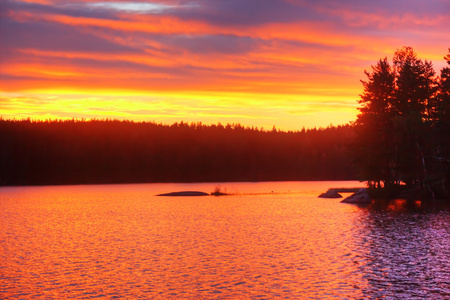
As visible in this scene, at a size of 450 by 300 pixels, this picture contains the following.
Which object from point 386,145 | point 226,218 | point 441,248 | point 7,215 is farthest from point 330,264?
point 386,145

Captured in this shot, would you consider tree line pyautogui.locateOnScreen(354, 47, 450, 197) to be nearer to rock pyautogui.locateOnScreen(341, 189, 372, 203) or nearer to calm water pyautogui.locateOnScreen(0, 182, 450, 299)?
rock pyautogui.locateOnScreen(341, 189, 372, 203)

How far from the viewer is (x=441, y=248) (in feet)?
130

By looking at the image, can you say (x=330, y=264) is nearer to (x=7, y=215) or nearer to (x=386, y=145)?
(x=7, y=215)

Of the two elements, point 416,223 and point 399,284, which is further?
point 416,223

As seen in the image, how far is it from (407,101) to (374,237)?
64.1 metres

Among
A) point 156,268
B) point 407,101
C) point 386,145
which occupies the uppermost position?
point 407,101

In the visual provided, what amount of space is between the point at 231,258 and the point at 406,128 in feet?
203

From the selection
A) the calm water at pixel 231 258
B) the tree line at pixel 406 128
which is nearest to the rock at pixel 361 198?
the tree line at pixel 406 128

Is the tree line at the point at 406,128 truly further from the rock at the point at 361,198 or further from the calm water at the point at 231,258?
the calm water at the point at 231,258

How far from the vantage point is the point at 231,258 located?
3744 cm

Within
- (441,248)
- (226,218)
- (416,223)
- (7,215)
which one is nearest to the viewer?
(441,248)

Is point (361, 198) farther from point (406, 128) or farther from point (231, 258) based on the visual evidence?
point (231, 258)

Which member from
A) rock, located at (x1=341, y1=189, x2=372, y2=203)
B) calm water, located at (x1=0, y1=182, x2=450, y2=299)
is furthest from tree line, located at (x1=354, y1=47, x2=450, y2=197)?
calm water, located at (x1=0, y1=182, x2=450, y2=299)

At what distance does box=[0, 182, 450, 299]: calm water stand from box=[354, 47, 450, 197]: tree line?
2831 centimetres
